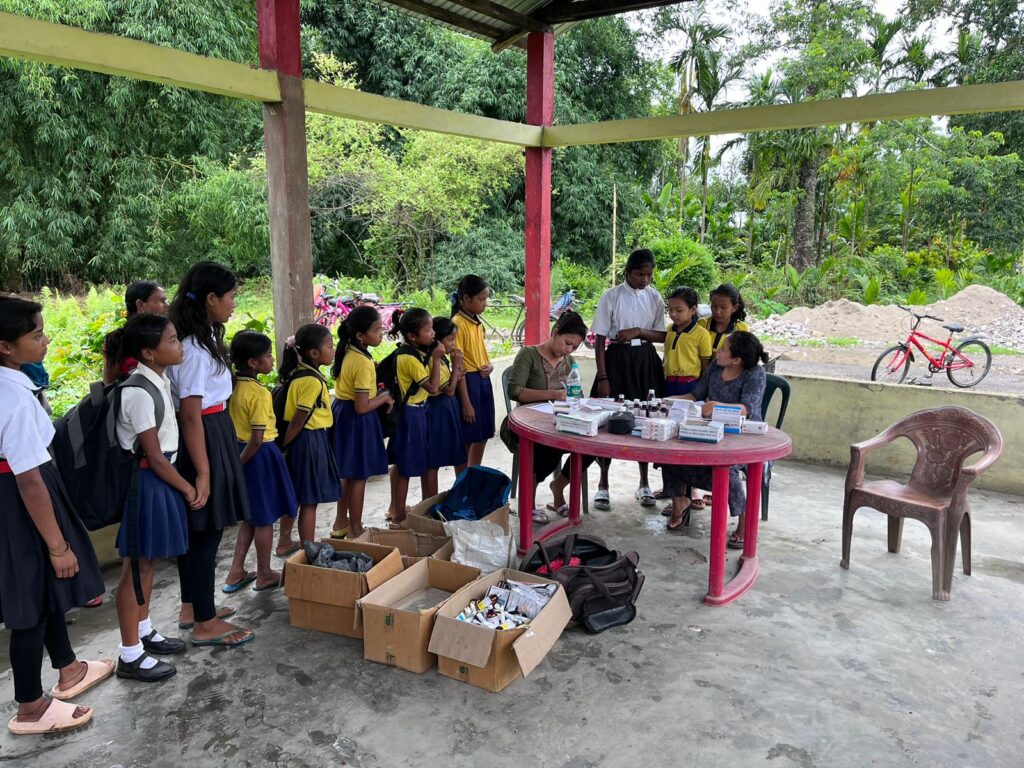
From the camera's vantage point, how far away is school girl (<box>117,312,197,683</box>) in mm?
2502

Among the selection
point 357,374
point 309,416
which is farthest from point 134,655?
point 357,374

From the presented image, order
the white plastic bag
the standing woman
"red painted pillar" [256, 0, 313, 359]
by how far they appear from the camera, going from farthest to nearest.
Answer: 1. the standing woman
2. "red painted pillar" [256, 0, 313, 359]
3. the white plastic bag

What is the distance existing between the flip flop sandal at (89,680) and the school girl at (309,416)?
106 centimetres

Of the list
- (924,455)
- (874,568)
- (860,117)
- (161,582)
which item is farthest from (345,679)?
(860,117)

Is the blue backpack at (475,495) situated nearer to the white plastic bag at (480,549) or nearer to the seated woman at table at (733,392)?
the white plastic bag at (480,549)

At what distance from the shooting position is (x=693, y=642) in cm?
306

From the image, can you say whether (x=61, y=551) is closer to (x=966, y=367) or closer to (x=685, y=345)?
(x=685, y=345)

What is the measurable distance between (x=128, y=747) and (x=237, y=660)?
548 millimetres

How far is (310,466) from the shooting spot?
3498mm

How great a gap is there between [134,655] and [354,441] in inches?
57.3

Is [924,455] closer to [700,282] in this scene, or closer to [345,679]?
[345,679]

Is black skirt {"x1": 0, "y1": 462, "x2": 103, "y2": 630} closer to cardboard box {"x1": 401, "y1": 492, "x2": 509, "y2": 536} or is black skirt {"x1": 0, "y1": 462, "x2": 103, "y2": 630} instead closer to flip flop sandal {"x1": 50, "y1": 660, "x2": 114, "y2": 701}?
flip flop sandal {"x1": 50, "y1": 660, "x2": 114, "y2": 701}

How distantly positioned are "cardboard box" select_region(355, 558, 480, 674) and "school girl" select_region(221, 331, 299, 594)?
724 mm

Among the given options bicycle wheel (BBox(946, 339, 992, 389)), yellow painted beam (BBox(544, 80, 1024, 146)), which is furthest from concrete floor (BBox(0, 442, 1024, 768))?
bicycle wheel (BBox(946, 339, 992, 389))
